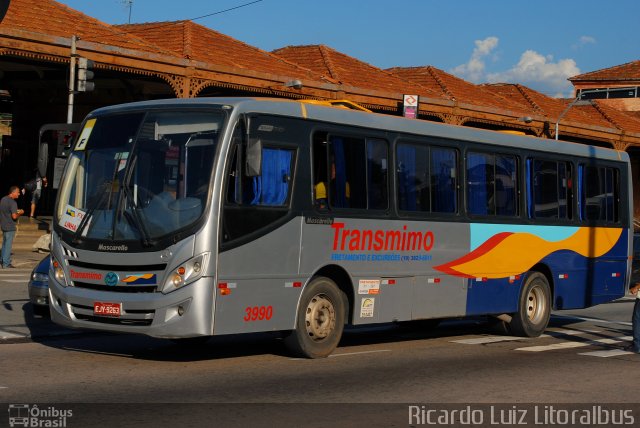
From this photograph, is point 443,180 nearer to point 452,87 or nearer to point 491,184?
point 491,184

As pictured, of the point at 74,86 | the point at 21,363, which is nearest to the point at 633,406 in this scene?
the point at 21,363

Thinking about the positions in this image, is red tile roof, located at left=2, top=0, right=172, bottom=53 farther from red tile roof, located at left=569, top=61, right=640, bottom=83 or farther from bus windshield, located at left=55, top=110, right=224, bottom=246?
red tile roof, located at left=569, top=61, right=640, bottom=83

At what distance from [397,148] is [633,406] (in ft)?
16.9

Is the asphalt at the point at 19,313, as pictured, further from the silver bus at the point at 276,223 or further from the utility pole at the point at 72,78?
the utility pole at the point at 72,78

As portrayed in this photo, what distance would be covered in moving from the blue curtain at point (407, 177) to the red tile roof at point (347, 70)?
22.8 m

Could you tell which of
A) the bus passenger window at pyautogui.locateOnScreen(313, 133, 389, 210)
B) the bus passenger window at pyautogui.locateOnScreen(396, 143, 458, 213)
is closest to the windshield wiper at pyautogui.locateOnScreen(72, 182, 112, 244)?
the bus passenger window at pyautogui.locateOnScreen(313, 133, 389, 210)

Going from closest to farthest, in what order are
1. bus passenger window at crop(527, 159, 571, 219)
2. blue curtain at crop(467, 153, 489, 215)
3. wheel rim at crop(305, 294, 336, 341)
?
wheel rim at crop(305, 294, 336, 341) < blue curtain at crop(467, 153, 489, 215) < bus passenger window at crop(527, 159, 571, 219)

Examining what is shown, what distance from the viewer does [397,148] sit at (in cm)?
1366

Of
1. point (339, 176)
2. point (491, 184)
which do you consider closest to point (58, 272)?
point (339, 176)

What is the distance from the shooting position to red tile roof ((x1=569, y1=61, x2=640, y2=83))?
258 feet

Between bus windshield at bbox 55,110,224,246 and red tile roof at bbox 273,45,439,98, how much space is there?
2529 centimetres

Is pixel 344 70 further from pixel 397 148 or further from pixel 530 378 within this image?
pixel 530 378

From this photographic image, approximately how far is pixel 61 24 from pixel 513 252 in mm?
18212

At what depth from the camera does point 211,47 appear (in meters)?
34.2
